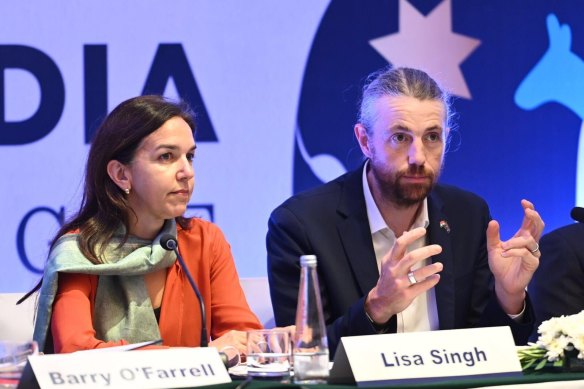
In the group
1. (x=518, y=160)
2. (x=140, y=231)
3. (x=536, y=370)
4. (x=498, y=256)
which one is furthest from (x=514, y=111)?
Answer: (x=536, y=370)

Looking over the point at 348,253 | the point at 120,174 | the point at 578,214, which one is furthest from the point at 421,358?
the point at 120,174

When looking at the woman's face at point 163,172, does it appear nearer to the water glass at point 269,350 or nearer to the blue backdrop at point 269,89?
the water glass at point 269,350

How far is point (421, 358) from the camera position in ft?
6.55

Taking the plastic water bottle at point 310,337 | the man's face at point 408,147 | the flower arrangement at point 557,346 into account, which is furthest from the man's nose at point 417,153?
the plastic water bottle at point 310,337

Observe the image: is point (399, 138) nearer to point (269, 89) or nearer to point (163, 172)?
point (163, 172)

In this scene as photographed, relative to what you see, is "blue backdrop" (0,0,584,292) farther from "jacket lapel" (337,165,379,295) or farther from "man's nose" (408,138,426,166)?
"man's nose" (408,138,426,166)

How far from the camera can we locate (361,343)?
1986 millimetres

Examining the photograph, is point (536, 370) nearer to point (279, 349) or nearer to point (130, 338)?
point (279, 349)

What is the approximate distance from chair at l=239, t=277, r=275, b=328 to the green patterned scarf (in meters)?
0.39

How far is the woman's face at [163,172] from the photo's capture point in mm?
2914

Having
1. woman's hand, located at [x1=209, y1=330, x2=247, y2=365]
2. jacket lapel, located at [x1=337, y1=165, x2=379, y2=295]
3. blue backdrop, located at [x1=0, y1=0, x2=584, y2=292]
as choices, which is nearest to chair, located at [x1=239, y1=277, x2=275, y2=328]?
jacket lapel, located at [x1=337, y1=165, x2=379, y2=295]

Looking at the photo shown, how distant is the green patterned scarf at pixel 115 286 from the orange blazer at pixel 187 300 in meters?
0.03

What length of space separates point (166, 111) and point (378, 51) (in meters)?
1.55

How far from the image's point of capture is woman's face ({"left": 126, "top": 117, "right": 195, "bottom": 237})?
2.91 metres
